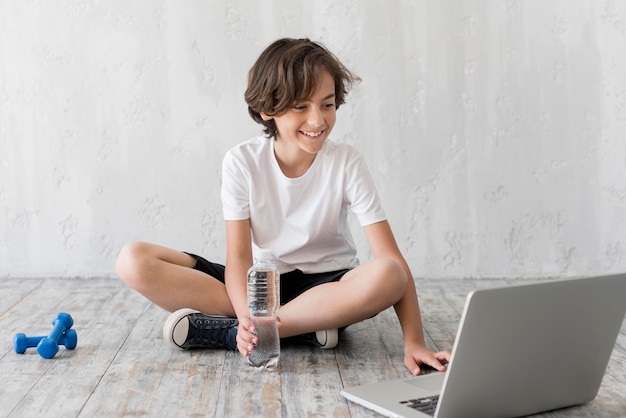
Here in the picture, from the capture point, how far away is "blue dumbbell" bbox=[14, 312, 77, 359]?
64.2 inches

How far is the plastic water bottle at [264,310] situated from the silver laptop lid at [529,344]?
1.56 ft

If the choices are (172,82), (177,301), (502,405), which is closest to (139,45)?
(172,82)

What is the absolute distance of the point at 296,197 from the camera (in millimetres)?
1784

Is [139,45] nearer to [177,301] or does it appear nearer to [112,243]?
[112,243]

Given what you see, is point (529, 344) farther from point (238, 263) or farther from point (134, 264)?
point (134, 264)

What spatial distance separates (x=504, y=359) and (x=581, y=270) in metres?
1.61

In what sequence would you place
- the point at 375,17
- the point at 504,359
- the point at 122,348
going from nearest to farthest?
the point at 504,359
the point at 122,348
the point at 375,17

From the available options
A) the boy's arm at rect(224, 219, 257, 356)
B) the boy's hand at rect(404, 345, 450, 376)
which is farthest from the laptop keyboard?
the boy's arm at rect(224, 219, 257, 356)

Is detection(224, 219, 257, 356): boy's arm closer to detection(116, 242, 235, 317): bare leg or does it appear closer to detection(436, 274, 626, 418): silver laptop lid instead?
detection(116, 242, 235, 317): bare leg

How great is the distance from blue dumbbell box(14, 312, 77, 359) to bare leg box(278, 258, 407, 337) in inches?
16.7

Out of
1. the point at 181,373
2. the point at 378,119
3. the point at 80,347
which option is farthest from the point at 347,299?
the point at 378,119

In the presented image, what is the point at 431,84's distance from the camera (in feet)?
8.59

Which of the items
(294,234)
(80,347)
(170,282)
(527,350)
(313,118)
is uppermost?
(313,118)

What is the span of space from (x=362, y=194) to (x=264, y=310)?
1.08ft
